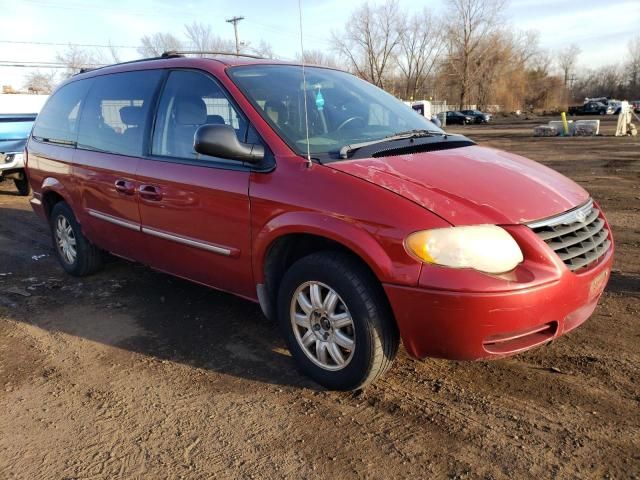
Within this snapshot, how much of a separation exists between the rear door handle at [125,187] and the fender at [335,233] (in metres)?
1.37

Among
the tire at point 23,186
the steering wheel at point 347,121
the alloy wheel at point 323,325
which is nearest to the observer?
the alloy wheel at point 323,325

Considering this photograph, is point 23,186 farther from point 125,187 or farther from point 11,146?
point 125,187

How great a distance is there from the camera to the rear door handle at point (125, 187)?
158 inches

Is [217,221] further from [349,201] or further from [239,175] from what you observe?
[349,201]

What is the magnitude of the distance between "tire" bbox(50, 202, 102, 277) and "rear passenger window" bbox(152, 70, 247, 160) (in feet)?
5.62

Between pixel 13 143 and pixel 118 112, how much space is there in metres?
7.03

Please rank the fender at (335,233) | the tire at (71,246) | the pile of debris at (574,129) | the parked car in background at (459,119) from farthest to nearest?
the parked car in background at (459,119) → the pile of debris at (574,129) → the tire at (71,246) → the fender at (335,233)

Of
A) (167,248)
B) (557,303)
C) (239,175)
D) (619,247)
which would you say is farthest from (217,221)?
(619,247)

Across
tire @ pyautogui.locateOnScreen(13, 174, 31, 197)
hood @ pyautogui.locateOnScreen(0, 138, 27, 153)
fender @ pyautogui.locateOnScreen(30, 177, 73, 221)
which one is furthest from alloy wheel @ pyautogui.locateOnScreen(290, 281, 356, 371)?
tire @ pyautogui.locateOnScreen(13, 174, 31, 197)

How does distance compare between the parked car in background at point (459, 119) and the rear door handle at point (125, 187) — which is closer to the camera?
the rear door handle at point (125, 187)

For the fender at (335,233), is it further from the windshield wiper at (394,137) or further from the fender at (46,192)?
the fender at (46,192)

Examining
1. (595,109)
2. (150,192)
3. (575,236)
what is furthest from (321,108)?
(595,109)

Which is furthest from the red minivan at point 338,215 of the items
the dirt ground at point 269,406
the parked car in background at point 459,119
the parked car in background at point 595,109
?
the parked car in background at point 595,109

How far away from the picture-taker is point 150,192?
3.83m
